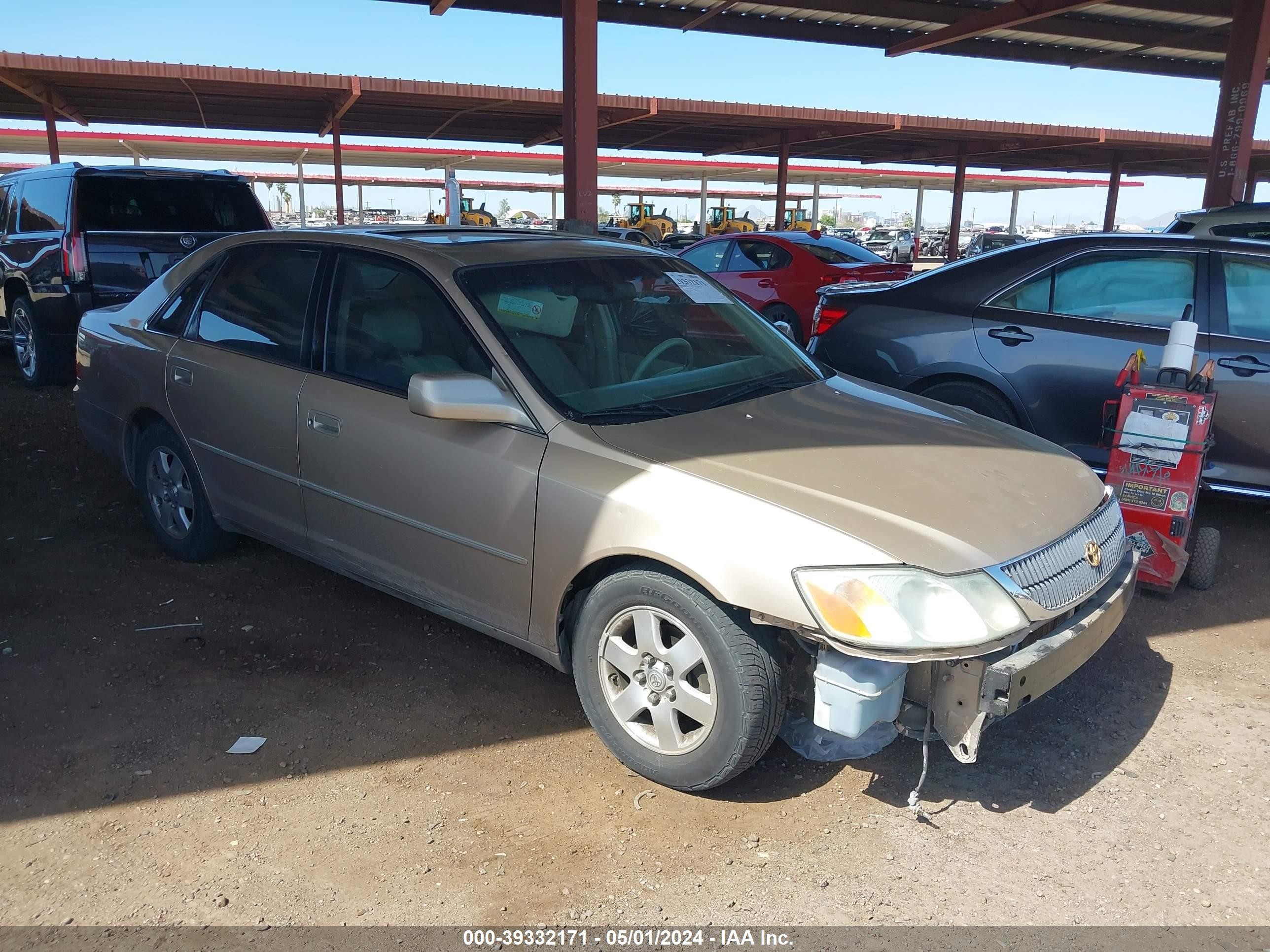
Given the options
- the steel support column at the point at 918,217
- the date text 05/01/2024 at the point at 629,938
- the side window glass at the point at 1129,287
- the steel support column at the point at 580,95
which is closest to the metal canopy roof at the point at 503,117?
the steel support column at the point at 580,95

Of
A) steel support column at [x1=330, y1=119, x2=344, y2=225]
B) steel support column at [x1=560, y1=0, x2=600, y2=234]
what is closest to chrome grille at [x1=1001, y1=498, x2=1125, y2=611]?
steel support column at [x1=560, y1=0, x2=600, y2=234]

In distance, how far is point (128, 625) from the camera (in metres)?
4.11

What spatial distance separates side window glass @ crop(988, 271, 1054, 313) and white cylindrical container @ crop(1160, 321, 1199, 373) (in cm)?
102

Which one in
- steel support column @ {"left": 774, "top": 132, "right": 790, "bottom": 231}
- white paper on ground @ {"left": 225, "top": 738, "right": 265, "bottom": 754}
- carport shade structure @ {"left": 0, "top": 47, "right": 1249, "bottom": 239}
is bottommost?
white paper on ground @ {"left": 225, "top": 738, "right": 265, "bottom": 754}

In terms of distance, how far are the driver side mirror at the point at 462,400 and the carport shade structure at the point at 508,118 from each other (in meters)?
8.90

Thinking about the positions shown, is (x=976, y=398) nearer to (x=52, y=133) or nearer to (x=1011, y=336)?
(x=1011, y=336)

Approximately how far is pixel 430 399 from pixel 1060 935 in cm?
233

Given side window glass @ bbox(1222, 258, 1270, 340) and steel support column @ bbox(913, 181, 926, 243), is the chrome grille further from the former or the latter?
A: steel support column @ bbox(913, 181, 926, 243)

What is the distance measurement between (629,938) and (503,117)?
2198cm

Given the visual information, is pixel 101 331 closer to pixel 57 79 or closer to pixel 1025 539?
pixel 1025 539

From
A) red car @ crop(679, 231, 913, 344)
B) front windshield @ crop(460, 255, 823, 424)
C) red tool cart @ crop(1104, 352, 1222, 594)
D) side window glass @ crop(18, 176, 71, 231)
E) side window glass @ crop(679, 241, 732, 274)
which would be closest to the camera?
front windshield @ crop(460, 255, 823, 424)

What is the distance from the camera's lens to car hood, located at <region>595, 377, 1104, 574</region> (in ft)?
8.80

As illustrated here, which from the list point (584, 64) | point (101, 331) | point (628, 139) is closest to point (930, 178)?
point (628, 139)

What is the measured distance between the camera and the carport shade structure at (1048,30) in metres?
10.4
